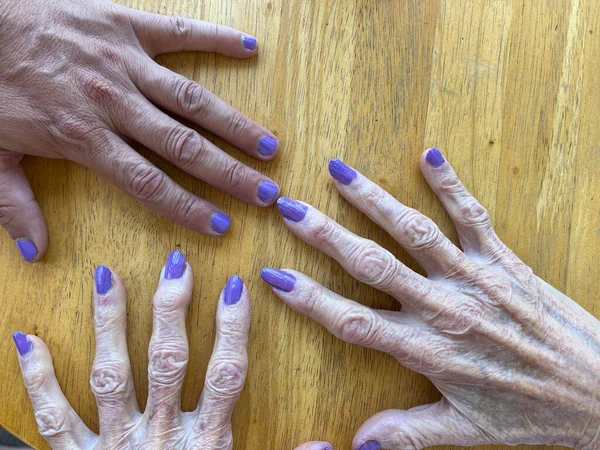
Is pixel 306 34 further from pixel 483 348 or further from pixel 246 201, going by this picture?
pixel 483 348

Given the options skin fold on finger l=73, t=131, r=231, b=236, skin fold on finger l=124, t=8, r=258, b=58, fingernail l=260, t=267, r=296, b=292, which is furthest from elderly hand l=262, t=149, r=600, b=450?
skin fold on finger l=124, t=8, r=258, b=58

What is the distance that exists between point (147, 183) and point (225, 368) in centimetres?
29

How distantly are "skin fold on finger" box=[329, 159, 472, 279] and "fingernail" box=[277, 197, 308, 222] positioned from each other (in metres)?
0.07

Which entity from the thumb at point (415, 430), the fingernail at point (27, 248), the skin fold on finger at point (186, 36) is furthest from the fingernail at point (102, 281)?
the thumb at point (415, 430)

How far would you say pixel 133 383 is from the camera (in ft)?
2.30

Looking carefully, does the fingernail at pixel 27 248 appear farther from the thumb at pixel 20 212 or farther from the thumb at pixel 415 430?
the thumb at pixel 415 430

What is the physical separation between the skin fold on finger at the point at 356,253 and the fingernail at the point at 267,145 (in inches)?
3.0

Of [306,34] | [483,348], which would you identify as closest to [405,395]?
[483,348]

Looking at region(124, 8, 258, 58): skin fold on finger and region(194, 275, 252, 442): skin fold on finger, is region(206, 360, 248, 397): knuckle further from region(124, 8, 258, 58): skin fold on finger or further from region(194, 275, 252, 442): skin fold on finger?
region(124, 8, 258, 58): skin fold on finger

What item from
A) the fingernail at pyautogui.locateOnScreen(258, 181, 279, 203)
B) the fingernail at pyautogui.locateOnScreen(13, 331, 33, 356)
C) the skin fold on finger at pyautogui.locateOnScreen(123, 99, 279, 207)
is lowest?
the fingernail at pyautogui.locateOnScreen(13, 331, 33, 356)

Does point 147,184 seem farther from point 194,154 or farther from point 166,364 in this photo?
point 166,364

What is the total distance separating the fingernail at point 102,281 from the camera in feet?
2.24

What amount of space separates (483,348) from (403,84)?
422 millimetres

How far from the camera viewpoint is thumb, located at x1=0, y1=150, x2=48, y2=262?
2.21ft
